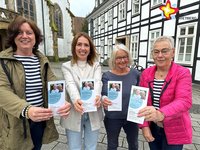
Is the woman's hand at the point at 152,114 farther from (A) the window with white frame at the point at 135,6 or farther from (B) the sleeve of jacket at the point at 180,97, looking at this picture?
(A) the window with white frame at the point at 135,6

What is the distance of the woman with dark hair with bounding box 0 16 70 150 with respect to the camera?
1.23 meters

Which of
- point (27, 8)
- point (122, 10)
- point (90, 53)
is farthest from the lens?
point (27, 8)

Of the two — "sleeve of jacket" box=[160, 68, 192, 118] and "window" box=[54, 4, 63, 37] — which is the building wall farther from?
"sleeve of jacket" box=[160, 68, 192, 118]

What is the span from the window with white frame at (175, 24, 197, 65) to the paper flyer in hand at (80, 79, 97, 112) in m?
6.99

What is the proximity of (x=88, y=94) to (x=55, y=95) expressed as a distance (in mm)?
311

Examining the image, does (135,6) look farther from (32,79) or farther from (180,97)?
(32,79)

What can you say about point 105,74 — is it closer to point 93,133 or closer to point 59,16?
point 93,133

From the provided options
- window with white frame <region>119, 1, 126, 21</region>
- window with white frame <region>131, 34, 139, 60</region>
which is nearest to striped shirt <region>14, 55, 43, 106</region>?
window with white frame <region>131, 34, 139, 60</region>

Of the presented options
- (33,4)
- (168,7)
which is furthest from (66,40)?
(168,7)

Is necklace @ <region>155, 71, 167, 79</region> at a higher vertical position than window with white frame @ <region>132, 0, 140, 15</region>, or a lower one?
lower

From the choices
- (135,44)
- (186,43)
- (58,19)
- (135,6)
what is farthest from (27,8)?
(186,43)

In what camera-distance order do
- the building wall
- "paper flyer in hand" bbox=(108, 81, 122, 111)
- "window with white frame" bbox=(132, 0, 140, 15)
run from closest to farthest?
"paper flyer in hand" bbox=(108, 81, 122, 111) < "window with white frame" bbox=(132, 0, 140, 15) < the building wall

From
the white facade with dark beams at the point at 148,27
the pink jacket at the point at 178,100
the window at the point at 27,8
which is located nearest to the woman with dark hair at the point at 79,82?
the pink jacket at the point at 178,100

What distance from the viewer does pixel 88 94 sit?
4.95 ft
